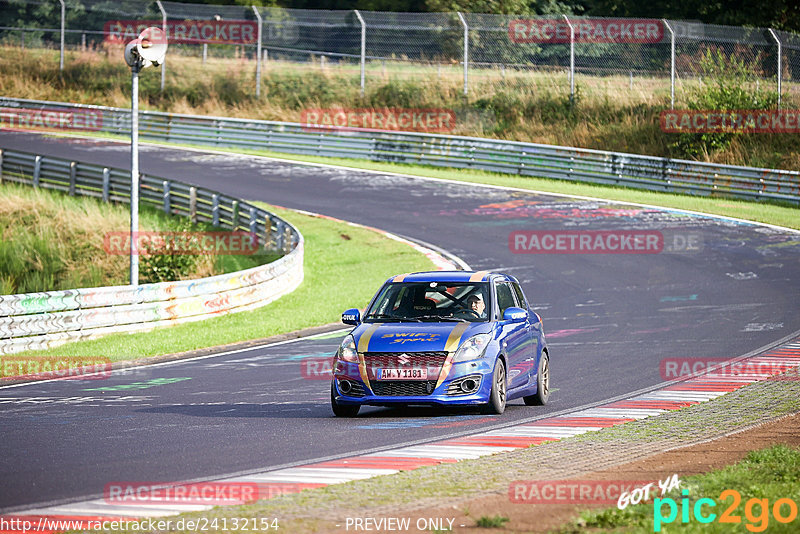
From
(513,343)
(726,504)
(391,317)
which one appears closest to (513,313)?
(513,343)

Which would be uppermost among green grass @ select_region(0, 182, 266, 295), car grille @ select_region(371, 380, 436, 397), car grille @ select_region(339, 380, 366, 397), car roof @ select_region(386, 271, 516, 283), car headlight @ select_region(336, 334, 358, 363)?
car roof @ select_region(386, 271, 516, 283)

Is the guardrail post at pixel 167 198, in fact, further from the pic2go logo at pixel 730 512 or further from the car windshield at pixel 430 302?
the pic2go logo at pixel 730 512

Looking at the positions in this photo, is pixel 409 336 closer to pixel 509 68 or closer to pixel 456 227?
pixel 456 227

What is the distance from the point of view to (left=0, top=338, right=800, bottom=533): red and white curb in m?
7.35

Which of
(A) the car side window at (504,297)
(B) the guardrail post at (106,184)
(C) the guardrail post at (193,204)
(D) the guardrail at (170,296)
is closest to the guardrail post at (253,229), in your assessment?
(D) the guardrail at (170,296)

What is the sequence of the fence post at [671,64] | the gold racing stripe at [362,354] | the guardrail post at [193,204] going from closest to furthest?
the gold racing stripe at [362,354] < the guardrail post at [193,204] < the fence post at [671,64]

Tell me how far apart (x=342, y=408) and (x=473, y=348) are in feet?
5.07

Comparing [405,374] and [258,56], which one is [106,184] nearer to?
[258,56]

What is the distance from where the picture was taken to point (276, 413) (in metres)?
12.0

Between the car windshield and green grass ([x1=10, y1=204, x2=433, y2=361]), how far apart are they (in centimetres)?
620

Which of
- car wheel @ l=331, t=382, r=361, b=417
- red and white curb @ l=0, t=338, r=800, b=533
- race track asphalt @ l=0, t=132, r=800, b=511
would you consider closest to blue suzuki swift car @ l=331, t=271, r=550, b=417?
car wheel @ l=331, t=382, r=361, b=417

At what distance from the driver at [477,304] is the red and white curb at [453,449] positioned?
4.66ft

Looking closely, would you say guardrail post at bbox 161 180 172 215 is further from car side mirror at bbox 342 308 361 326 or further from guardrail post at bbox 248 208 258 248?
car side mirror at bbox 342 308 361 326

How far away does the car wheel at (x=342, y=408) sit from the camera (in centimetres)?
1173
